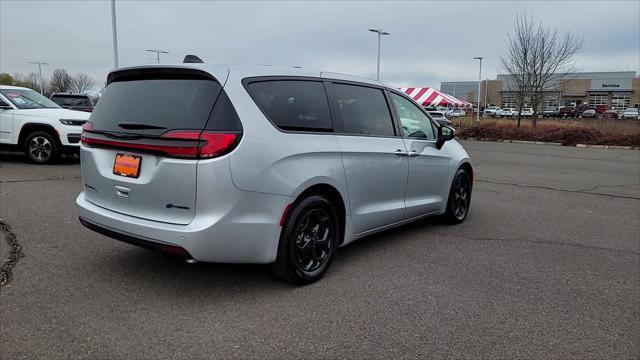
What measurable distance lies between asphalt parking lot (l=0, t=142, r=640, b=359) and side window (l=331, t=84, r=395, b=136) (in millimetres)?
1236

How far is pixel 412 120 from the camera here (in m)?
5.69

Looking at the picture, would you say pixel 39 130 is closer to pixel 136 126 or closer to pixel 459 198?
pixel 136 126

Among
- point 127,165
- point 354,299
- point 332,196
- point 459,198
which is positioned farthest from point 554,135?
point 127,165

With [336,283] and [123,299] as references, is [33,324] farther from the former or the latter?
[336,283]

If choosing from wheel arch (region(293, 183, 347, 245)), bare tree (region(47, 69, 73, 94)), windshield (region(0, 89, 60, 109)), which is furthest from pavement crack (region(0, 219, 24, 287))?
bare tree (region(47, 69, 73, 94))

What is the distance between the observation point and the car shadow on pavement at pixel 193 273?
4035mm

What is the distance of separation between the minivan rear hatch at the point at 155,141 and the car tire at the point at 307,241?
77cm

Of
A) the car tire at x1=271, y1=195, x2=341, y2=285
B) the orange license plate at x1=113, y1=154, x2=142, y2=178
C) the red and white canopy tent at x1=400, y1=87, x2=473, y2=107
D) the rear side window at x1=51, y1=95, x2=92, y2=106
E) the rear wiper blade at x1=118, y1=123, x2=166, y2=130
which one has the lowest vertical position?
the car tire at x1=271, y1=195, x2=341, y2=285

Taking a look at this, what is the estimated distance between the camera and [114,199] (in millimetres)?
3875

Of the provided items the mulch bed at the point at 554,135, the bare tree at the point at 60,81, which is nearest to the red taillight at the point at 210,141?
the mulch bed at the point at 554,135

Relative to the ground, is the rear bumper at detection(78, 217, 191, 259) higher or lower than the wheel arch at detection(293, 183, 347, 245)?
lower

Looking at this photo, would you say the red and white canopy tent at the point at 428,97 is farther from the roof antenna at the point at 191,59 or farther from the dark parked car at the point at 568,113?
the dark parked car at the point at 568,113

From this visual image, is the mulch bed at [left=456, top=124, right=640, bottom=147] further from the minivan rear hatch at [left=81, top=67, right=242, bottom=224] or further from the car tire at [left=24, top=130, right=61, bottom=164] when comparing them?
the minivan rear hatch at [left=81, top=67, right=242, bottom=224]

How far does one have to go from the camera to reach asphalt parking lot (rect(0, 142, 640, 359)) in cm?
318
